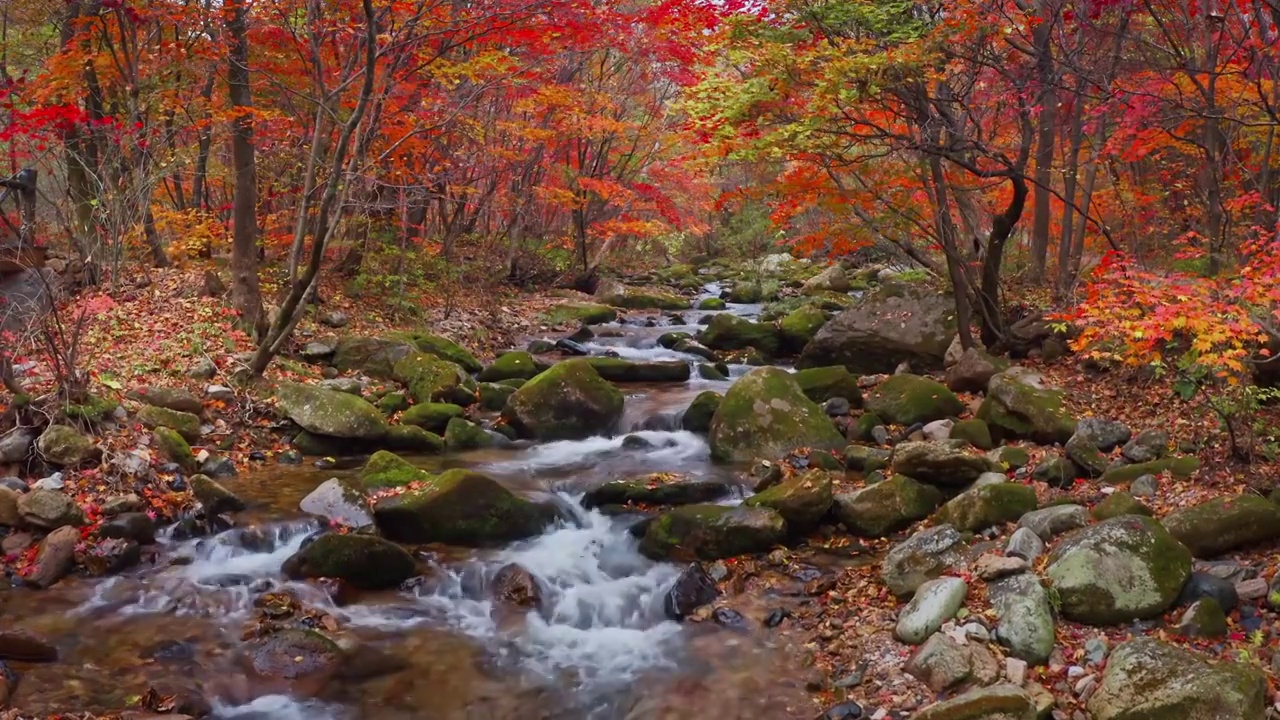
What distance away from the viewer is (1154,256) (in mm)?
13797

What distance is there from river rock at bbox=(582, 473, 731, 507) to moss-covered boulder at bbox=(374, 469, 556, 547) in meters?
0.84

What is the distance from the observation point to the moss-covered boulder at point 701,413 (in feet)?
36.2

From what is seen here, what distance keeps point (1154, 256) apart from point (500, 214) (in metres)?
13.8

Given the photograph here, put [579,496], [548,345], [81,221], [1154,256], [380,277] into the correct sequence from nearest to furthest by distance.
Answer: [579,496] < [81,221] < [1154,256] < [380,277] < [548,345]

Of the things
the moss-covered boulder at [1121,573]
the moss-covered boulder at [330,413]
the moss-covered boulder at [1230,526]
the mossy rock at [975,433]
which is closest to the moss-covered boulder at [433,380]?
the moss-covered boulder at [330,413]

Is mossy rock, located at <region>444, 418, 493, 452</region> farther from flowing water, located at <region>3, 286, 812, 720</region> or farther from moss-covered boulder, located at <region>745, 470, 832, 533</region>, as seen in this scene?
moss-covered boulder, located at <region>745, 470, 832, 533</region>

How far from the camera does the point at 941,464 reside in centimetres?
817

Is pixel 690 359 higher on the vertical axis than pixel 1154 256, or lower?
lower

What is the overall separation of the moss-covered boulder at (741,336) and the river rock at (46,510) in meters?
11.4

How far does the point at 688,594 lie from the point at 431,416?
5.48m

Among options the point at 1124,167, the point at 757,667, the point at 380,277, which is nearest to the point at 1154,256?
the point at 1124,167

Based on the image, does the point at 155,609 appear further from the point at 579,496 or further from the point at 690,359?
the point at 690,359

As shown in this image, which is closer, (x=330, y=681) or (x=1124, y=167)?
(x=330, y=681)

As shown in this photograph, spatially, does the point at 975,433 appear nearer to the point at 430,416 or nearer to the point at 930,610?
the point at 930,610
